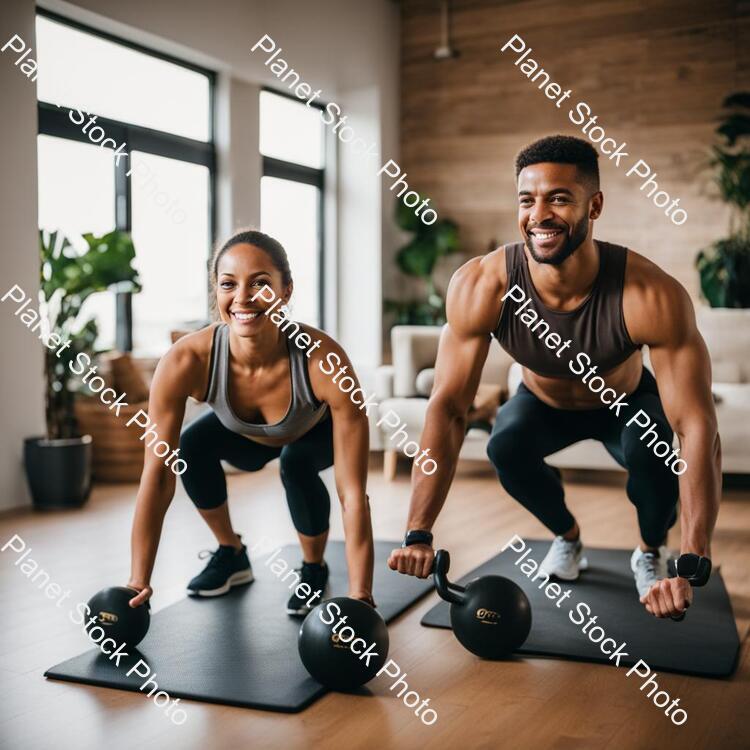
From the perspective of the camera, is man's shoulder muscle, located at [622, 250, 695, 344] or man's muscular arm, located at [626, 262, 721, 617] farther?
man's shoulder muscle, located at [622, 250, 695, 344]

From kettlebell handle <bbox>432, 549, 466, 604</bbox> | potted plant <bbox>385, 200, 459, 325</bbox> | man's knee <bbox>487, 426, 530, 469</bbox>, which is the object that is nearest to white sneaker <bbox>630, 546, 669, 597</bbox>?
man's knee <bbox>487, 426, 530, 469</bbox>

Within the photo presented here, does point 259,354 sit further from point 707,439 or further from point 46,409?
point 46,409

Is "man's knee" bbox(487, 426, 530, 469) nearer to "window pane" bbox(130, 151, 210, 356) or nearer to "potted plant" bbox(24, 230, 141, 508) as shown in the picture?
"potted plant" bbox(24, 230, 141, 508)

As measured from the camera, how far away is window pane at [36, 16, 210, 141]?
14.1 ft

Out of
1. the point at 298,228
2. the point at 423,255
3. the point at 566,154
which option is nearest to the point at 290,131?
the point at 298,228

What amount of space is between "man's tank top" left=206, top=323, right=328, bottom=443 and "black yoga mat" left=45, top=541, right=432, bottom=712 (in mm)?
459

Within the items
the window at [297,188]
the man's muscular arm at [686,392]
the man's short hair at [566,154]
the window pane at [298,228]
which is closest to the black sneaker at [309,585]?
the man's muscular arm at [686,392]

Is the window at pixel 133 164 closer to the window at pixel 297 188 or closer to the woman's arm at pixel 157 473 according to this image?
the window at pixel 297 188

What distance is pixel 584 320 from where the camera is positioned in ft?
7.34

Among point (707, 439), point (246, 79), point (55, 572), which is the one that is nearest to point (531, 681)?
point (707, 439)

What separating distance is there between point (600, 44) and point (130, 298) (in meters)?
3.44

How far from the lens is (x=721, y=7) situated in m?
5.98

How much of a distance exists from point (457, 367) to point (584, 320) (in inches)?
12.0

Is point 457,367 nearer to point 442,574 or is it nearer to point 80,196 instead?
point 442,574
